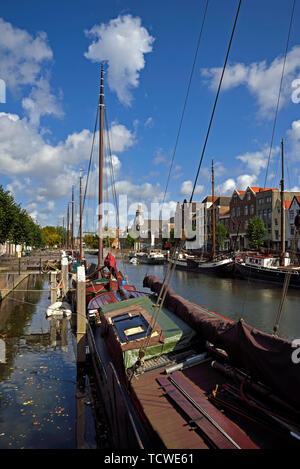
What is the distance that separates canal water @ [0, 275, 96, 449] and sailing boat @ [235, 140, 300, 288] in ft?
88.3

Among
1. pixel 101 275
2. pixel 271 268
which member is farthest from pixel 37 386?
pixel 271 268

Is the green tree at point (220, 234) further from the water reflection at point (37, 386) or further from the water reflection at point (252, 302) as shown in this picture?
the water reflection at point (37, 386)

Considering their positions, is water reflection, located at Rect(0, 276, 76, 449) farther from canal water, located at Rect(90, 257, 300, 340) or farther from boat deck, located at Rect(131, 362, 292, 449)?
canal water, located at Rect(90, 257, 300, 340)

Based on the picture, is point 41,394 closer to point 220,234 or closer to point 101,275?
point 101,275

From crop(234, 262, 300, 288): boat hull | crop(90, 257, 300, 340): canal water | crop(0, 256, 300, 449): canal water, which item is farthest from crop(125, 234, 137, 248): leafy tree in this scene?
crop(0, 256, 300, 449): canal water

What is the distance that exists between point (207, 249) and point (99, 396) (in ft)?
245

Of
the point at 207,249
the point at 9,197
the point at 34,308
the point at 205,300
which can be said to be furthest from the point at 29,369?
the point at 207,249

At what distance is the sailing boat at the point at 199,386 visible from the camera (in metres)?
4.50

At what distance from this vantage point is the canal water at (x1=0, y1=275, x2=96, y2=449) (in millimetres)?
7008

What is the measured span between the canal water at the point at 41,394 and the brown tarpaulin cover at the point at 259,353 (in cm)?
379

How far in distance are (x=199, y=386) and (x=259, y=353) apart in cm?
145

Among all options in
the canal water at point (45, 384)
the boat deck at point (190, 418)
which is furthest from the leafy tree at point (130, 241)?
A: the boat deck at point (190, 418)

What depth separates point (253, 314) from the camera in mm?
21297
